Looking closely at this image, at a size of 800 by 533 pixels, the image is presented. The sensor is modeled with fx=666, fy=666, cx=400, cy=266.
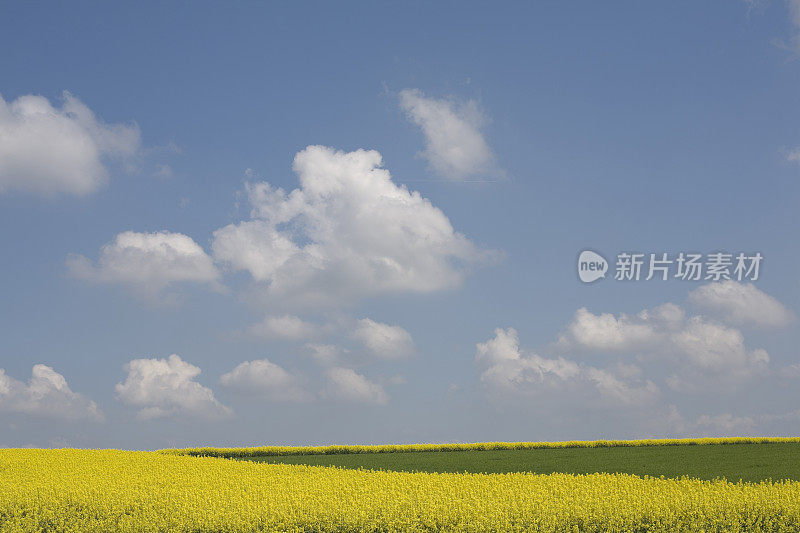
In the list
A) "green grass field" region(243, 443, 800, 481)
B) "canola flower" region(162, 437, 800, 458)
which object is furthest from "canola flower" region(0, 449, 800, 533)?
"canola flower" region(162, 437, 800, 458)

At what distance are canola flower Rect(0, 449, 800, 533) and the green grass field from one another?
193 inches

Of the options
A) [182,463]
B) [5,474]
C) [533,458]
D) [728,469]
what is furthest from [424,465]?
[5,474]

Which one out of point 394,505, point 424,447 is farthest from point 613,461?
point 394,505

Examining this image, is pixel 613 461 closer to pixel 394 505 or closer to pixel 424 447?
pixel 424 447

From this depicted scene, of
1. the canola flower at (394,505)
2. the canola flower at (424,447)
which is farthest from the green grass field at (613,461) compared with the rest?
the canola flower at (394,505)

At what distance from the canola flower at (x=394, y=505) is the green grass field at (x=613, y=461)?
16.1 feet

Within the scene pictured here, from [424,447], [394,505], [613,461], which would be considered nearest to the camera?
[394,505]

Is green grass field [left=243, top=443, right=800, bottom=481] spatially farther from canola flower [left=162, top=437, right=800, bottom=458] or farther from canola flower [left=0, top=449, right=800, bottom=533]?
canola flower [left=0, top=449, right=800, bottom=533]

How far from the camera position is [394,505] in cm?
761

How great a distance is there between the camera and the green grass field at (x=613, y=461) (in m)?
14.5

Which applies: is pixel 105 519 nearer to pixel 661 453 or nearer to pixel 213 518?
pixel 213 518

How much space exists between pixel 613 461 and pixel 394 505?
1175 centimetres

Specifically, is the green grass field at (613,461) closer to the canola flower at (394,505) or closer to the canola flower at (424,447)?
the canola flower at (424,447)

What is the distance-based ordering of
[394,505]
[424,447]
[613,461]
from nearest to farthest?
[394,505] < [613,461] < [424,447]
